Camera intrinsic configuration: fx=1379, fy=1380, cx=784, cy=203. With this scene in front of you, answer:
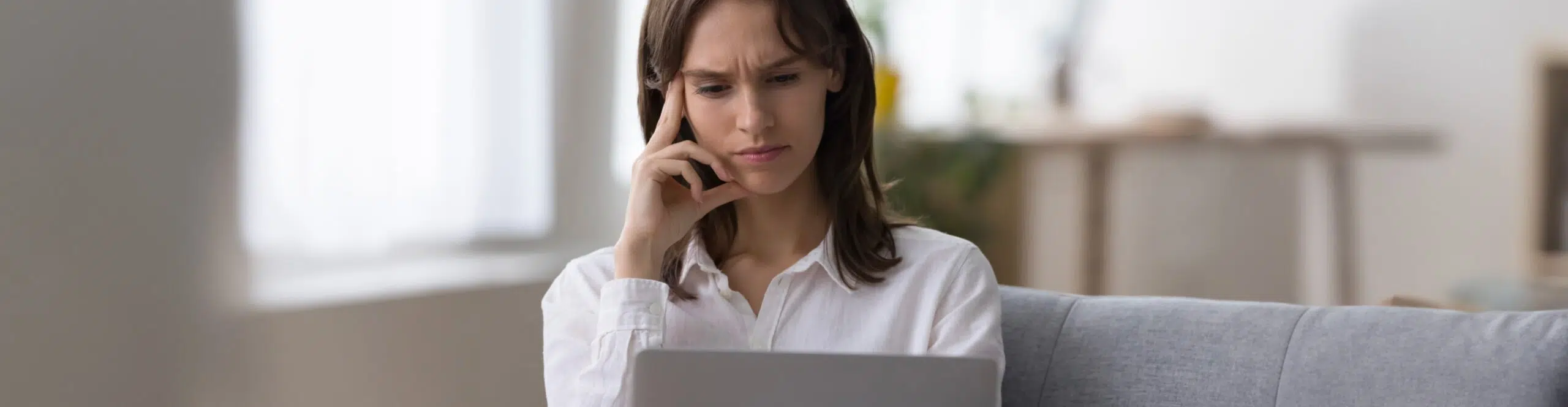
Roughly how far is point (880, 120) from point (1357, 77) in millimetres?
1354

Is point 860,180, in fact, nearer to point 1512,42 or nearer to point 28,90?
point 28,90

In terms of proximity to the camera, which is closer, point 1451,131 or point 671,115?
point 671,115

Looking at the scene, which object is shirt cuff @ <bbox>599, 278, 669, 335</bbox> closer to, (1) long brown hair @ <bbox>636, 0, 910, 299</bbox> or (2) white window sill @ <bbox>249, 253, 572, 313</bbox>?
(1) long brown hair @ <bbox>636, 0, 910, 299</bbox>

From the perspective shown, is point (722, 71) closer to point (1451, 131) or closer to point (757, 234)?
point (757, 234)

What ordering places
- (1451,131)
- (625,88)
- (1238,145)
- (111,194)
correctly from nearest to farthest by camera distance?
(111,194) → (625,88) → (1451,131) → (1238,145)

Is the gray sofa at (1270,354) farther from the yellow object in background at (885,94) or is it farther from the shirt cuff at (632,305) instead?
the yellow object in background at (885,94)

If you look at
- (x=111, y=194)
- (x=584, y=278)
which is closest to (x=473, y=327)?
(x=111, y=194)

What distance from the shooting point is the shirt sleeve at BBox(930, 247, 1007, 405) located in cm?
141

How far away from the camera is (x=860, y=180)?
1.57 metres

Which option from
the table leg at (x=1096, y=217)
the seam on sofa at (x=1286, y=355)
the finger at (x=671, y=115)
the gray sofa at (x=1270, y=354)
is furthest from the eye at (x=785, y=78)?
the table leg at (x=1096, y=217)

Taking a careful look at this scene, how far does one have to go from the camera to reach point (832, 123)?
1522 mm

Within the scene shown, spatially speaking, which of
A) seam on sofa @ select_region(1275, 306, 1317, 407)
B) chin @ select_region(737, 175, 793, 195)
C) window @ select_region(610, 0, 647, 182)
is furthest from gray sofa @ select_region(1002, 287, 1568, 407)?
window @ select_region(610, 0, 647, 182)

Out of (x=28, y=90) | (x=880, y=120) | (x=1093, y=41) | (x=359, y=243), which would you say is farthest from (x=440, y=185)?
(x=1093, y=41)

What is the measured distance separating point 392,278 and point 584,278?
1174mm
